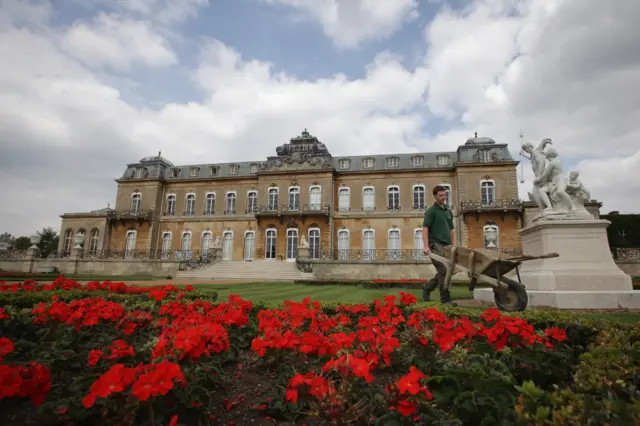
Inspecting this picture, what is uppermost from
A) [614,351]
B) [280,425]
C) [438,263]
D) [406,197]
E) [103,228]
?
[406,197]

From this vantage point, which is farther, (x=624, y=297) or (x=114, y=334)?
(x=624, y=297)

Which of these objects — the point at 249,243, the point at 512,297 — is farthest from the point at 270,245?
the point at 512,297

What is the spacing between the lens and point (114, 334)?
3.57m

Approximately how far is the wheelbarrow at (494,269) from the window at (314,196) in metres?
24.4

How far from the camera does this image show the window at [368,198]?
30.6 meters

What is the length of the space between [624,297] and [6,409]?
9059 mm

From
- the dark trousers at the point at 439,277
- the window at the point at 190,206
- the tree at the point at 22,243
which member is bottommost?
the dark trousers at the point at 439,277

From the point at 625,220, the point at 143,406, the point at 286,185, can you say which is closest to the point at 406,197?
the point at 286,185

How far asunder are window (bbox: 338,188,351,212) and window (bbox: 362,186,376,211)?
1.30 metres

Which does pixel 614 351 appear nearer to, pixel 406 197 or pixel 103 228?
pixel 406 197

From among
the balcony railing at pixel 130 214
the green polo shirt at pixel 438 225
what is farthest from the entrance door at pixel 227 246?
the green polo shirt at pixel 438 225

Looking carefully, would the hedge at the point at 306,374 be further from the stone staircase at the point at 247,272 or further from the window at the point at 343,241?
the window at the point at 343,241

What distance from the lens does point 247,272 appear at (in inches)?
937

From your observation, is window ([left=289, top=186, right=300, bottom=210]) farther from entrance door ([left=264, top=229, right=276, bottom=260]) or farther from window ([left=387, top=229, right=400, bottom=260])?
window ([left=387, top=229, right=400, bottom=260])
